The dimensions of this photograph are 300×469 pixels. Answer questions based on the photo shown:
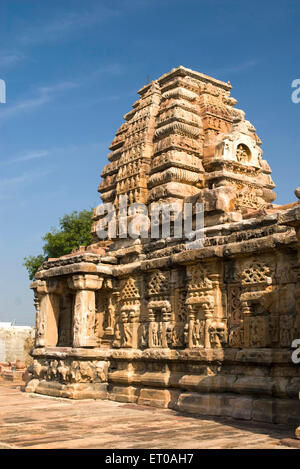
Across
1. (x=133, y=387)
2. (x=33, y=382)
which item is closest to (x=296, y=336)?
(x=133, y=387)

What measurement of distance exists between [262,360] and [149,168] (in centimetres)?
594

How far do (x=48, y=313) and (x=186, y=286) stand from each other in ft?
14.5

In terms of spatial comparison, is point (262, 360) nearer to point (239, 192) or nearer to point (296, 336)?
point (296, 336)

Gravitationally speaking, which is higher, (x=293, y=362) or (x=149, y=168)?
(x=149, y=168)

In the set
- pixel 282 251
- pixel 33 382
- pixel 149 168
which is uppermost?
pixel 149 168

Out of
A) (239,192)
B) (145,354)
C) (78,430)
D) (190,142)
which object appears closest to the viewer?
(78,430)

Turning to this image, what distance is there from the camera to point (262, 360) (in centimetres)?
834

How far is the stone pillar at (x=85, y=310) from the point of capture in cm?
1170

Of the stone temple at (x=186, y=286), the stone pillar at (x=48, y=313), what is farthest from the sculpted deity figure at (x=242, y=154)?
the stone pillar at (x=48, y=313)

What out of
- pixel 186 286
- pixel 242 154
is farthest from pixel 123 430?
pixel 242 154

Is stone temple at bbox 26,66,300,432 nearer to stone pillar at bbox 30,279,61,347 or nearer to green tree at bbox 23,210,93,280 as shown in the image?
stone pillar at bbox 30,279,61,347

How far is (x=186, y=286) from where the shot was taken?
1024cm

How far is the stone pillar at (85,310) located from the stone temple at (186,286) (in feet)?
0.08
